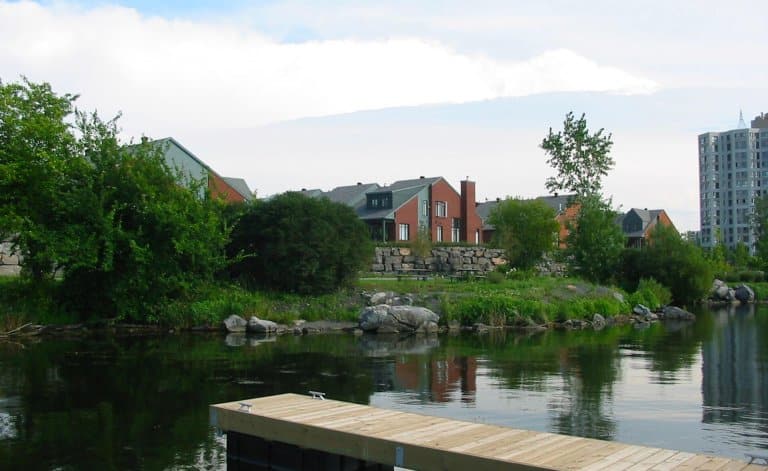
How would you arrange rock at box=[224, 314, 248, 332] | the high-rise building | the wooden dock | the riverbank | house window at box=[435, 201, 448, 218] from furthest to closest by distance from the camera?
the high-rise building, house window at box=[435, 201, 448, 218], the riverbank, rock at box=[224, 314, 248, 332], the wooden dock

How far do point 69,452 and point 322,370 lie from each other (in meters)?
9.21

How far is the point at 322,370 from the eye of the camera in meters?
A: 20.5

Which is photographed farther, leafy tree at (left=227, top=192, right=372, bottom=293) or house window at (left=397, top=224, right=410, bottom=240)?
house window at (left=397, top=224, right=410, bottom=240)

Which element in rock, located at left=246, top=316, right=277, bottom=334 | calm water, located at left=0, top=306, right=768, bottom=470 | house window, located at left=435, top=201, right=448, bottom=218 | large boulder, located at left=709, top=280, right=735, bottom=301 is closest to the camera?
calm water, located at left=0, top=306, right=768, bottom=470

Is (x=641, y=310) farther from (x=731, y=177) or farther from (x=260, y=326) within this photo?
(x=731, y=177)

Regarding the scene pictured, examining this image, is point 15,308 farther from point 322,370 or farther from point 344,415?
point 344,415

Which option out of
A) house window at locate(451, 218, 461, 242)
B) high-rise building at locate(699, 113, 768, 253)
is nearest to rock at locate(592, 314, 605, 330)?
house window at locate(451, 218, 461, 242)

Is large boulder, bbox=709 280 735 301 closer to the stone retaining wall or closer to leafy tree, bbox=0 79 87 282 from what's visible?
the stone retaining wall

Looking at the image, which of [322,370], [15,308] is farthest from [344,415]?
[15,308]

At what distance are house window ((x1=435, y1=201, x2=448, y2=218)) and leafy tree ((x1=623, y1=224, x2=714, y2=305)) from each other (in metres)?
25.3

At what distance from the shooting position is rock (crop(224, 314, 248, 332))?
3194 centimetres

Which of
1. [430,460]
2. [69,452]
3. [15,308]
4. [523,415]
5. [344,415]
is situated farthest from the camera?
[15,308]

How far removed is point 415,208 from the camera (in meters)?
70.9

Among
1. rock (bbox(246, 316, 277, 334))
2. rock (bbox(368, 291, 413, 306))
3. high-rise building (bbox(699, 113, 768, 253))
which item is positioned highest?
high-rise building (bbox(699, 113, 768, 253))
